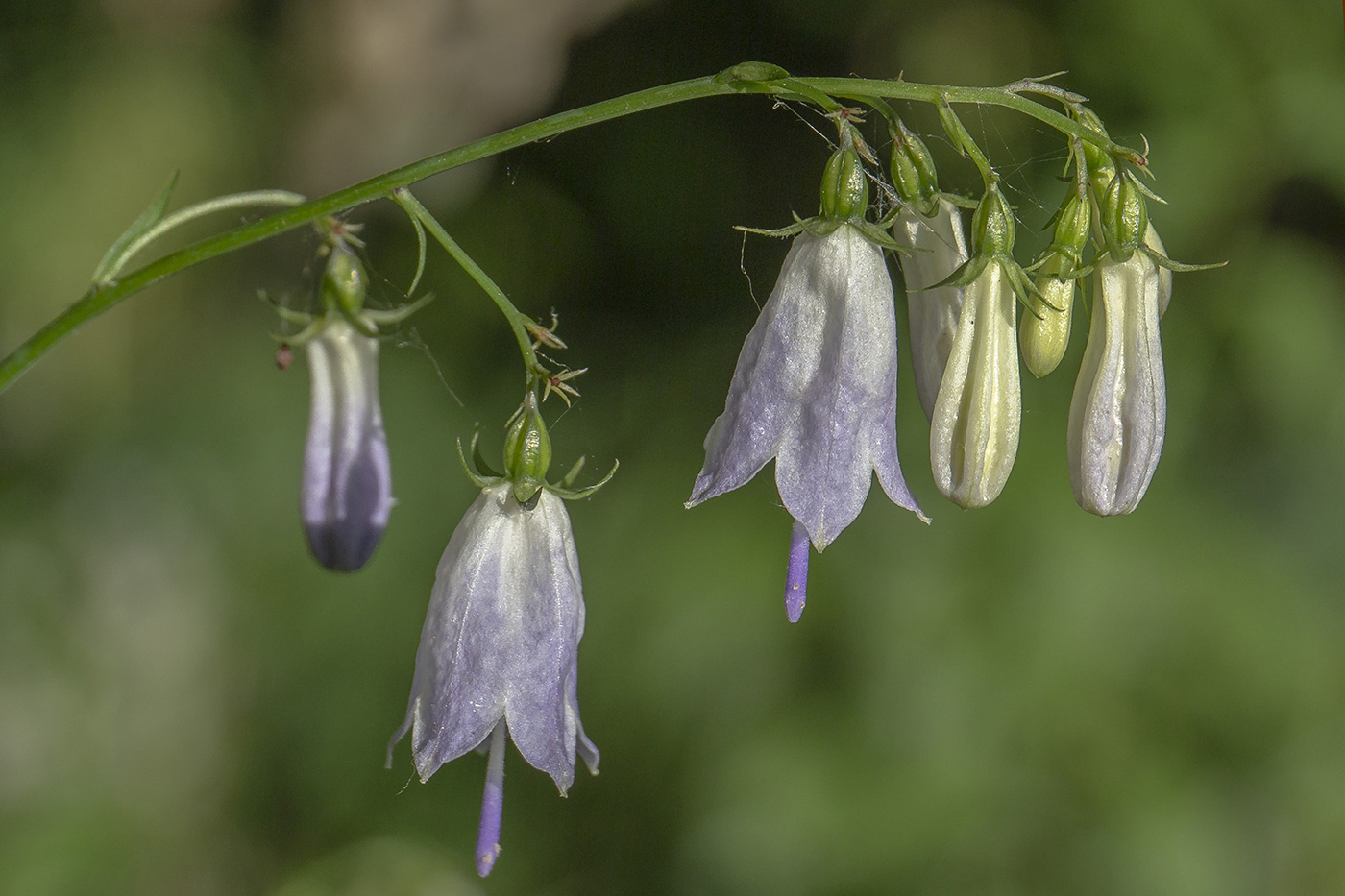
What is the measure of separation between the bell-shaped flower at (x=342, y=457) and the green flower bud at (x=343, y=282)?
0.9 inches

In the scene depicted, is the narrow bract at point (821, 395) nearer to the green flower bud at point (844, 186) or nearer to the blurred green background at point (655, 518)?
the green flower bud at point (844, 186)

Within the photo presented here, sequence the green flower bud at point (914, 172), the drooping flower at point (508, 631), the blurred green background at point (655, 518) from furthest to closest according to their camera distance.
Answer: the blurred green background at point (655, 518)
the drooping flower at point (508, 631)
the green flower bud at point (914, 172)

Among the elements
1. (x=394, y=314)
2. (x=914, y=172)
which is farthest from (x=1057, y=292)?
(x=394, y=314)

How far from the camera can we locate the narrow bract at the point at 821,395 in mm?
1683

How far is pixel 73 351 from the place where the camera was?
4539 mm

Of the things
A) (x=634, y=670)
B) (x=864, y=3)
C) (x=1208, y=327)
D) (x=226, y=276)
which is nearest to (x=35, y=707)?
(x=226, y=276)

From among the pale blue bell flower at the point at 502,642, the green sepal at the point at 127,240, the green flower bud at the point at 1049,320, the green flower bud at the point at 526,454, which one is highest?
the green sepal at the point at 127,240

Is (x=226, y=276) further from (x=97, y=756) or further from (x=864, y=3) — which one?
(x=864, y=3)

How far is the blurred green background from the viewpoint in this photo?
2.77 m

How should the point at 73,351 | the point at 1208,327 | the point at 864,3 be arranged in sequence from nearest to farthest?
1. the point at 1208,327
2. the point at 864,3
3. the point at 73,351

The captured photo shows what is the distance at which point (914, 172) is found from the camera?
5.42ft

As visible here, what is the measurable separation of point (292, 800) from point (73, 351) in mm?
2003

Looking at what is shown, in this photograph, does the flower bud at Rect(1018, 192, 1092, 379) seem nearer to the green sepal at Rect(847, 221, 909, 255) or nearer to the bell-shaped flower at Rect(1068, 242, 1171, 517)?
the bell-shaped flower at Rect(1068, 242, 1171, 517)

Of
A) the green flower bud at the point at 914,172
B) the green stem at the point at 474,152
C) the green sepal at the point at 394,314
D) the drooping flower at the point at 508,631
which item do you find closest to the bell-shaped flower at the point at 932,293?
the green flower bud at the point at 914,172
